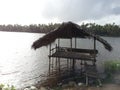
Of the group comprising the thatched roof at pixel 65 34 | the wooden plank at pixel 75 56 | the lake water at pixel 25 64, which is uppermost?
the thatched roof at pixel 65 34

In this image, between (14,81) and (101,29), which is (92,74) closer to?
(14,81)

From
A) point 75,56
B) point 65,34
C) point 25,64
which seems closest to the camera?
point 75,56

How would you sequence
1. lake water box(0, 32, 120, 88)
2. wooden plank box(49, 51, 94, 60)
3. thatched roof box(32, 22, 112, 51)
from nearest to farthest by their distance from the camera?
wooden plank box(49, 51, 94, 60)
thatched roof box(32, 22, 112, 51)
lake water box(0, 32, 120, 88)

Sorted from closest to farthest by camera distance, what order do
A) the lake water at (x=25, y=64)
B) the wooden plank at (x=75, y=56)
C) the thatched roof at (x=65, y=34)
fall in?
the wooden plank at (x=75, y=56), the thatched roof at (x=65, y=34), the lake water at (x=25, y=64)

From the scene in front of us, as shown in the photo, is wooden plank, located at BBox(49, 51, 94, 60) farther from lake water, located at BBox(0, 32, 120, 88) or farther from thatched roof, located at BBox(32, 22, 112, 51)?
lake water, located at BBox(0, 32, 120, 88)

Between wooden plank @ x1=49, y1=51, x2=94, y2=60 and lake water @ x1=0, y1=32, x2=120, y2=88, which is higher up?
wooden plank @ x1=49, y1=51, x2=94, y2=60

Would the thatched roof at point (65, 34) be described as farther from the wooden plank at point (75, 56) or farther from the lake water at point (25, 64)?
the lake water at point (25, 64)

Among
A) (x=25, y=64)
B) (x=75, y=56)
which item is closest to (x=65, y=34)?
(x=75, y=56)

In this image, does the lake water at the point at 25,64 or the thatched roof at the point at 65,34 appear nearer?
the thatched roof at the point at 65,34

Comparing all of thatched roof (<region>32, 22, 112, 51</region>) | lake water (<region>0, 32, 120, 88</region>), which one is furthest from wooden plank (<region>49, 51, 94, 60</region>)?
lake water (<region>0, 32, 120, 88</region>)

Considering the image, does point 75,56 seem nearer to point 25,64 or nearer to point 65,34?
point 65,34

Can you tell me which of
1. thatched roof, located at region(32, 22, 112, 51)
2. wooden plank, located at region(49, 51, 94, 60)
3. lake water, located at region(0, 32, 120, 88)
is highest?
thatched roof, located at region(32, 22, 112, 51)

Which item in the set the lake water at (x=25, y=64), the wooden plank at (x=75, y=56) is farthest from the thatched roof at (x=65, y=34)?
the lake water at (x=25, y=64)

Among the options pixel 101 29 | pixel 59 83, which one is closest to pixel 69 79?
pixel 59 83
